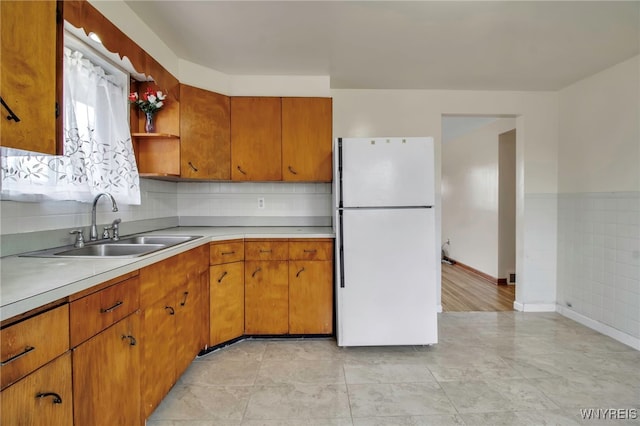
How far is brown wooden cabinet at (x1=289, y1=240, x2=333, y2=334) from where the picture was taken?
2604 mm

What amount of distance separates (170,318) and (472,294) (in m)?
3.59

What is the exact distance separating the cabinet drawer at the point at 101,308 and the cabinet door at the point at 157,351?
185 mm

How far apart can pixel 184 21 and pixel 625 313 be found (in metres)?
3.94

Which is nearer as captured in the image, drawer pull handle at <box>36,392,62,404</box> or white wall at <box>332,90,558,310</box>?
drawer pull handle at <box>36,392,62,404</box>

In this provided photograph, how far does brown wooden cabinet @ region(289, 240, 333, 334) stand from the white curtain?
49.0 inches

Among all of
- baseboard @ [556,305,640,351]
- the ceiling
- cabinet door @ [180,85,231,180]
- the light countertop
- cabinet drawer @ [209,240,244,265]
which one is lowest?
baseboard @ [556,305,640,351]

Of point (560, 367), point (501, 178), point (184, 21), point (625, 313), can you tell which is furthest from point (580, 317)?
point (184, 21)

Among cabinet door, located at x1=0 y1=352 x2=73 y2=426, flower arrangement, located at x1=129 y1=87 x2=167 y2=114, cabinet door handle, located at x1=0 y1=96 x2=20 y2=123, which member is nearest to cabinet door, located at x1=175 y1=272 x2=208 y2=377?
cabinet door, located at x1=0 y1=352 x2=73 y2=426

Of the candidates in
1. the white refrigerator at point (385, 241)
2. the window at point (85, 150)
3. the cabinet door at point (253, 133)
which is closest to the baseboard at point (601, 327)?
the white refrigerator at point (385, 241)

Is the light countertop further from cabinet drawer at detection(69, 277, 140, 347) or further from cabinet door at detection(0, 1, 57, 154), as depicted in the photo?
cabinet door at detection(0, 1, 57, 154)

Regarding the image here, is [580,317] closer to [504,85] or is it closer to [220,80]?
[504,85]

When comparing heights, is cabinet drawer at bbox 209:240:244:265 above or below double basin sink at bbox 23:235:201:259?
below

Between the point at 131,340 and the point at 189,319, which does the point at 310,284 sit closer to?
the point at 189,319

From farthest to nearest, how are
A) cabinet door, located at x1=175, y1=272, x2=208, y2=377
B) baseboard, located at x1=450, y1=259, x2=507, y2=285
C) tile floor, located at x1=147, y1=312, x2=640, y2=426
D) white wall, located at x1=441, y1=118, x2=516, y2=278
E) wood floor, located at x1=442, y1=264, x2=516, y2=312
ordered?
white wall, located at x1=441, y1=118, x2=516, y2=278
baseboard, located at x1=450, y1=259, x2=507, y2=285
wood floor, located at x1=442, y1=264, x2=516, y2=312
cabinet door, located at x1=175, y1=272, x2=208, y2=377
tile floor, located at x1=147, y1=312, x2=640, y2=426
